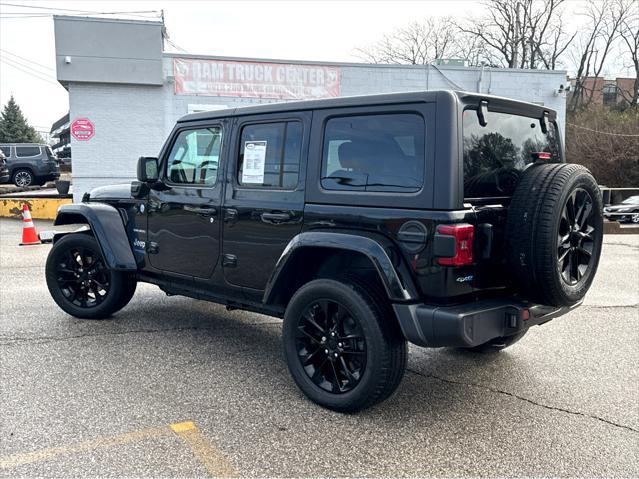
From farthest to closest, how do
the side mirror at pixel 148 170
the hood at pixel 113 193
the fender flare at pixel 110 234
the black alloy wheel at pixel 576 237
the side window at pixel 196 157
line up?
1. the hood at pixel 113 193
2. the fender flare at pixel 110 234
3. the side mirror at pixel 148 170
4. the side window at pixel 196 157
5. the black alloy wheel at pixel 576 237

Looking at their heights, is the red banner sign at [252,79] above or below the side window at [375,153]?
above

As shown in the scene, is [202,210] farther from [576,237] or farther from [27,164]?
[27,164]

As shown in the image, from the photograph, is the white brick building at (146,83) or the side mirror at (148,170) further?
the white brick building at (146,83)

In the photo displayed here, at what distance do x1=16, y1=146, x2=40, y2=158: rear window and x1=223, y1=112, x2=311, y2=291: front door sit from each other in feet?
63.8

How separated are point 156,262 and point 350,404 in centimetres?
238

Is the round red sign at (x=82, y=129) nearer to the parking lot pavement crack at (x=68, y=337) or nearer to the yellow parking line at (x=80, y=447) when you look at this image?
the parking lot pavement crack at (x=68, y=337)

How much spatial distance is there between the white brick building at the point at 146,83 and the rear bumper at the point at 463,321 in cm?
1400

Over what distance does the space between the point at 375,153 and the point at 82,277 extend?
11.5 feet

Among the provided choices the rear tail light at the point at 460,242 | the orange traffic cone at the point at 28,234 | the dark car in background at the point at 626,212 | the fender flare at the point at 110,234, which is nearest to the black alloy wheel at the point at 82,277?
Result: the fender flare at the point at 110,234

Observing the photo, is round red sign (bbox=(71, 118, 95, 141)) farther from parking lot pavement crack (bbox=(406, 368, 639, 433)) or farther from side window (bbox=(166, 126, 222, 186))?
parking lot pavement crack (bbox=(406, 368, 639, 433))

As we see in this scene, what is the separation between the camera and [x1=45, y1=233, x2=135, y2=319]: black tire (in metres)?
5.48

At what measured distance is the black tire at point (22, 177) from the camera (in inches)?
819

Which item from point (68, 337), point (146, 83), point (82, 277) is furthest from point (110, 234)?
point (146, 83)

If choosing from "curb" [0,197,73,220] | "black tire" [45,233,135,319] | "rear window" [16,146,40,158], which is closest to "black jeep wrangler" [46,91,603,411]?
"black tire" [45,233,135,319]
